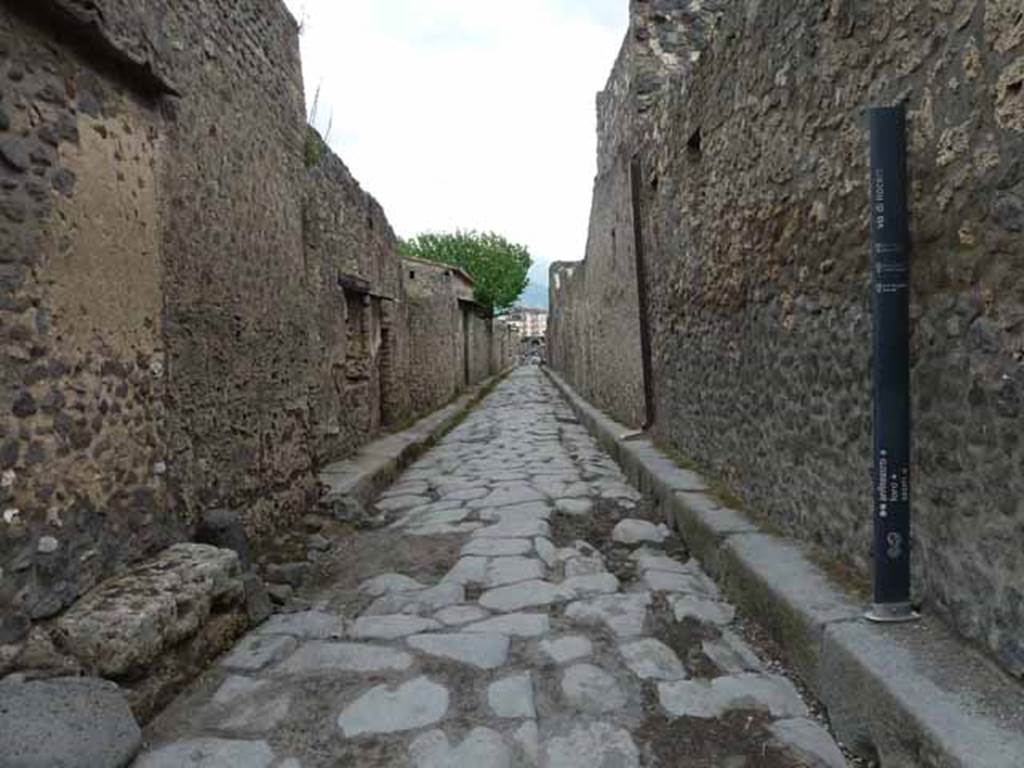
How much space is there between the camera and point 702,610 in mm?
3291

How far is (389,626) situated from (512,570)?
0.93 m

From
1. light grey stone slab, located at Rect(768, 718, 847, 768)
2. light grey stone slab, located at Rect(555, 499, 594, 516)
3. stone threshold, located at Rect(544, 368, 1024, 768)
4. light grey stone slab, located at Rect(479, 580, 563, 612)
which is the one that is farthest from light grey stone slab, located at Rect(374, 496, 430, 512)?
light grey stone slab, located at Rect(768, 718, 847, 768)

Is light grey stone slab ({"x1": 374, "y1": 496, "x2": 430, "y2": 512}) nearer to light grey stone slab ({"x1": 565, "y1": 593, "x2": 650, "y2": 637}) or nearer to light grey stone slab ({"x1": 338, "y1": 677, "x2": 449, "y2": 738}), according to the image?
light grey stone slab ({"x1": 565, "y1": 593, "x2": 650, "y2": 637})

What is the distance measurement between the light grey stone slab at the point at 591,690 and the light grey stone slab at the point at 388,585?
1.25m

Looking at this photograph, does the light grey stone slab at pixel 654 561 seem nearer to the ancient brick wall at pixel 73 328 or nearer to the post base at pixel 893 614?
the post base at pixel 893 614

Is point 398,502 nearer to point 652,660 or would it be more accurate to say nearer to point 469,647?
point 469,647

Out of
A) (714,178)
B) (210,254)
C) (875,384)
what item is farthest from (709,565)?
(210,254)

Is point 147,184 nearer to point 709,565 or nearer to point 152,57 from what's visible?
point 152,57

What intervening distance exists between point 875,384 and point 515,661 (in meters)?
1.62

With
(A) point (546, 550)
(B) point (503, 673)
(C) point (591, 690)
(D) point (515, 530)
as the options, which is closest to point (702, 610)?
(C) point (591, 690)

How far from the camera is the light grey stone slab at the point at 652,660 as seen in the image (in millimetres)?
2643

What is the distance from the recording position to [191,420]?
3.45 m

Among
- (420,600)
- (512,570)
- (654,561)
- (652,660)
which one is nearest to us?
(652,660)

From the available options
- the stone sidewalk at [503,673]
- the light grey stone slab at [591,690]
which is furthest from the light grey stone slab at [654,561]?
the light grey stone slab at [591,690]
